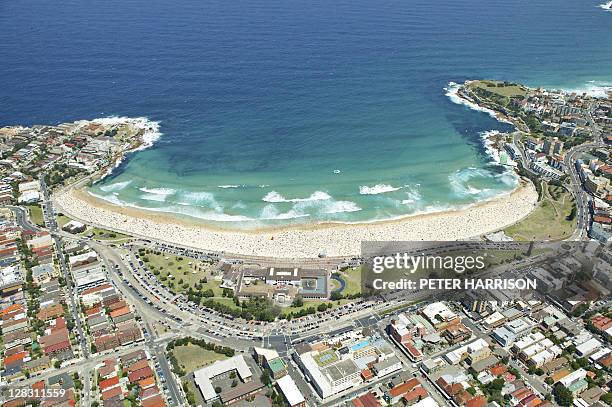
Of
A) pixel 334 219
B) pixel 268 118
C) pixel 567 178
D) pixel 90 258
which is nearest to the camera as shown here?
pixel 90 258

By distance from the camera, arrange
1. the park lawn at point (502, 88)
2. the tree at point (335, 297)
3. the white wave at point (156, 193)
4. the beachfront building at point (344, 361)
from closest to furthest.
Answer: the beachfront building at point (344, 361) → the tree at point (335, 297) → the white wave at point (156, 193) → the park lawn at point (502, 88)

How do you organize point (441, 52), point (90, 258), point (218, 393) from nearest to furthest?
1. point (218, 393)
2. point (90, 258)
3. point (441, 52)

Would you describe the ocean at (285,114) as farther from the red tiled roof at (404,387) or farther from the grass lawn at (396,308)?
the red tiled roof at (404,387)

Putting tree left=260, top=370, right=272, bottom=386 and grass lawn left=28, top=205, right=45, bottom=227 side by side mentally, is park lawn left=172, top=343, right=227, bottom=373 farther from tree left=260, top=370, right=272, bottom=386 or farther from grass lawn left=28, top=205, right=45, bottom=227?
grass lawn left=28, top=205, right=45, bottom=227

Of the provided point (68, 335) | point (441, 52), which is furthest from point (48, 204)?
point (441, 52)

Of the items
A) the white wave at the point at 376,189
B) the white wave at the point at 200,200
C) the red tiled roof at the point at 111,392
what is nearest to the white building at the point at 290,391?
the red tiled roof at the point at 111,392

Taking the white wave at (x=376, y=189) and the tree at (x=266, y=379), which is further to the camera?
the white wave at (x=376, y=189)

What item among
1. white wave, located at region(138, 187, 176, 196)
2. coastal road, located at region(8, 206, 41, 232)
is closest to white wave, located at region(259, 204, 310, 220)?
white wave, located at region(138, 187, 176, 196)

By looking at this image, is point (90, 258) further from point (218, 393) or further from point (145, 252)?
point (218, 393)
